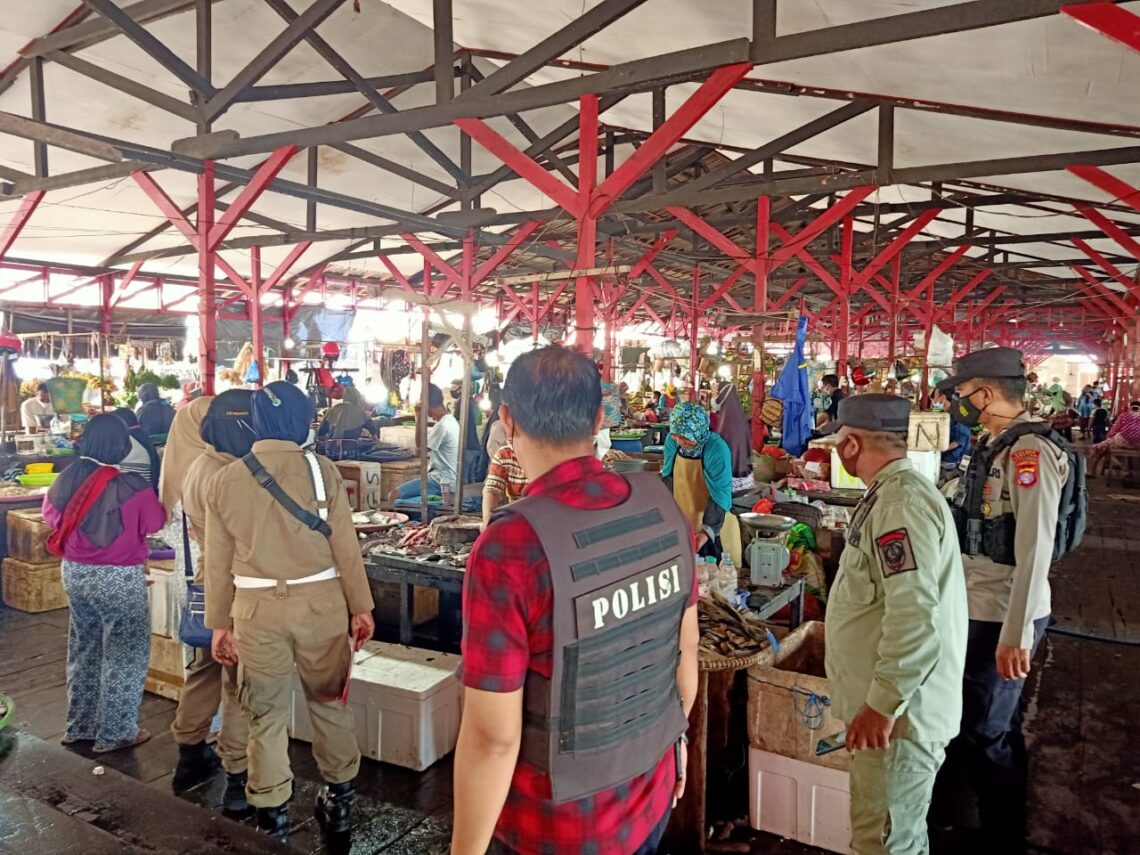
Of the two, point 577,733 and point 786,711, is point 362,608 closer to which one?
point 786,711

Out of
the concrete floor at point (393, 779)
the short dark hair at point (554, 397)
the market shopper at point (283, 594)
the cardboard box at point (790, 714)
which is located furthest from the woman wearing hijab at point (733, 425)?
the short dark hair at point (554, 397)

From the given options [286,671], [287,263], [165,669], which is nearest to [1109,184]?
[286,671]

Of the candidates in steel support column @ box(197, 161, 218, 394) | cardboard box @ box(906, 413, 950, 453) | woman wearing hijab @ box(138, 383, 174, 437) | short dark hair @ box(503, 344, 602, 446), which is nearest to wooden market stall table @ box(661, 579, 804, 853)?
short dark hair @ box(503, 344, 602, 446)

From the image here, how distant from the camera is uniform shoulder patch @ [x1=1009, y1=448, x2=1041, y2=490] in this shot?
9.14 ft

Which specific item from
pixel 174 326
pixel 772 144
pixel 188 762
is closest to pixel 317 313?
pixel 174 326

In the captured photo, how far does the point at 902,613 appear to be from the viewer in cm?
209

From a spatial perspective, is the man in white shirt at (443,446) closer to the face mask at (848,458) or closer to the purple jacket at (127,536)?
the purple jacket at (127,536)

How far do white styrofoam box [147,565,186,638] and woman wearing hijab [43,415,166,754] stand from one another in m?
0.44

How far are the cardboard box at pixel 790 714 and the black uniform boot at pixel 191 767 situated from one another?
250cm

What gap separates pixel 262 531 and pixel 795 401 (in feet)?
20.9

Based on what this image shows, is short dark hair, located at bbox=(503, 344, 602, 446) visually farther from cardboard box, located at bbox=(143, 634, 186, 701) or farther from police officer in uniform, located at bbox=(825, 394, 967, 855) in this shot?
cardboard box, located at bbox=(143, 634, 186, 701)

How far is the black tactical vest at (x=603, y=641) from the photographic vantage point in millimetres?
1340

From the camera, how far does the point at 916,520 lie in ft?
7.01

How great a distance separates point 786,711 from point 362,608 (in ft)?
5.73
